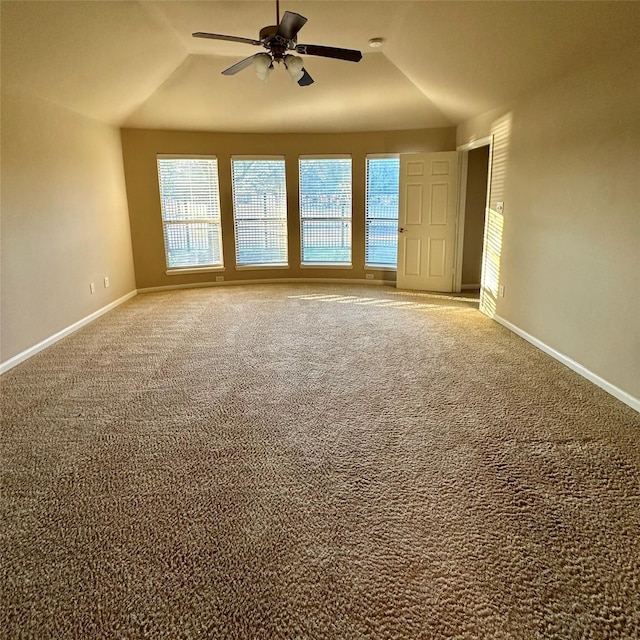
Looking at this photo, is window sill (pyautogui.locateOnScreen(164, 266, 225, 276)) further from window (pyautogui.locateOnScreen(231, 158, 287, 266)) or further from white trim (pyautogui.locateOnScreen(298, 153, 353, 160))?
white trim (pyautogui.locateOnScreen(298, 153, 353, 160))

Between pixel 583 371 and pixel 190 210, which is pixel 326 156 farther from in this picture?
pixel 583 371

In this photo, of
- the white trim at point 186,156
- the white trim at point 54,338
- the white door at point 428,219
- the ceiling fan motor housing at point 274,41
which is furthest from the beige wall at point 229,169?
the ceiling fan motor housing at point 274,41

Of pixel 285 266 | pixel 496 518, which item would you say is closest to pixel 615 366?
pixel 496 518

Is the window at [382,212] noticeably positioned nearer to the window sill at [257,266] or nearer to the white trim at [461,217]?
the white trim at [461,217]

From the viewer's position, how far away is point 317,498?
206 centimetres

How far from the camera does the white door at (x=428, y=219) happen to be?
20.2 feet

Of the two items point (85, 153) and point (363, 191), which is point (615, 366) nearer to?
point (363, 191)

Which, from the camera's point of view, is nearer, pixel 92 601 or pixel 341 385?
pixel 92 601

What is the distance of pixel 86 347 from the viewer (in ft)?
13.9

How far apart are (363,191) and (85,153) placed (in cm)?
385

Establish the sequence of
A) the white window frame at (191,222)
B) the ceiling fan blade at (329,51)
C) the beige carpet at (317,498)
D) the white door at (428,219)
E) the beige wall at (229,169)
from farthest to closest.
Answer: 1. the white window frame at (191,222)
2. the beige wall at (229,169)
3. the white door at (428,219)
4. the ceiling fan blade at (329,51)
5. the beige carpet at (317,498)

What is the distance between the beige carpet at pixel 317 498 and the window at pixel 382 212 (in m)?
3.41

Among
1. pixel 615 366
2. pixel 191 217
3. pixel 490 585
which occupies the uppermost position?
pixel 191 217

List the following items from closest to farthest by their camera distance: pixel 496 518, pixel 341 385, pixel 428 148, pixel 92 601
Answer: pixel 92 601
pixel 496 518
pixel 341 385
pixel 428 148
